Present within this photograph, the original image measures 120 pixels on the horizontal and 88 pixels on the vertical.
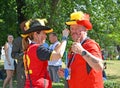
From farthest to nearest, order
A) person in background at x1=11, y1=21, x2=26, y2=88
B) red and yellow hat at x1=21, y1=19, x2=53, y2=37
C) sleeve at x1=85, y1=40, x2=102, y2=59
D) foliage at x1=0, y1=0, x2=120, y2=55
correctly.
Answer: foliage at x1=0, y1=0, x2=120, y2=55 → person in background at x1=11, y1=21, x2=26, y2=88 → red and yellow hat at x1=21, y1=19, x2=53, y2=37 → sleeve at x1=85, y1=40, x2=102, y2=59

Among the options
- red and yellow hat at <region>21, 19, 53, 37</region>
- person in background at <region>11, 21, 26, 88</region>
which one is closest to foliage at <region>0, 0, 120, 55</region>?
person in background at <region>11, 21, 26, 88</region>

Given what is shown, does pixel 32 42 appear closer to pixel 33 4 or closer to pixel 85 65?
pixel 85 65

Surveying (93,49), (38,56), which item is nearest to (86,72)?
(93,49)

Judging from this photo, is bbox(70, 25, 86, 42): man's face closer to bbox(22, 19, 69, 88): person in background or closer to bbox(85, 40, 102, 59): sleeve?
bbox(85, 40, 102, 59): sleeve

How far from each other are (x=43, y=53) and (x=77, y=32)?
0.57 meters

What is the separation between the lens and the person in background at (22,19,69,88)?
190 inches

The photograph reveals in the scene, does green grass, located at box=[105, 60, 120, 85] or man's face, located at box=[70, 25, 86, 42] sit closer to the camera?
man's face, located at box=[70, 25, 86, 42]

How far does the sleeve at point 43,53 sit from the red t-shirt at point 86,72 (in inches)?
15.9

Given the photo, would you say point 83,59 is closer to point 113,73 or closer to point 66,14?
point 66,14

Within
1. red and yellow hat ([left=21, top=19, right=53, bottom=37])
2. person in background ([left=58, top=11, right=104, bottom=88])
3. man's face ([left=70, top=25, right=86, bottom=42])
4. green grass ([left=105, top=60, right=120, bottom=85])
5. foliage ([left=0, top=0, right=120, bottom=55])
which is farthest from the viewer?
green grass ([left=105, top=60, right=120, bottom=85])

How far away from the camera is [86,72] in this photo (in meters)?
4.40

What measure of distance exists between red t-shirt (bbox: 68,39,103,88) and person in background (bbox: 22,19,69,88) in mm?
397

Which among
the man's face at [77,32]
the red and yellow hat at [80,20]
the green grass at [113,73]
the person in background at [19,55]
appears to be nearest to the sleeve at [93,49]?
the man's face at [77,32]

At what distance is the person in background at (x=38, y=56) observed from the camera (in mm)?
4816
